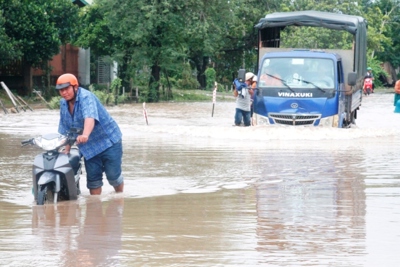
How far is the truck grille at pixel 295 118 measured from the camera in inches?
742

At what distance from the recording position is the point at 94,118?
30.9 ft

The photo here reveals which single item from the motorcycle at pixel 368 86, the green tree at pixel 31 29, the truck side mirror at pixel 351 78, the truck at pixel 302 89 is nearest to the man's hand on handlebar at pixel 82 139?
the truck at pixel 302 89

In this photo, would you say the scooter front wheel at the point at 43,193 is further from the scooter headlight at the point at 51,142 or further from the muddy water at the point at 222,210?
the scooter headlight at the point at 51,142

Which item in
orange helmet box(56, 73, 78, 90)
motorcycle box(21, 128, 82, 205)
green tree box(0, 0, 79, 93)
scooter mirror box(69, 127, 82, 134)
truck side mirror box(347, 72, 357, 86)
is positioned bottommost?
motorcycle box(21, 128, 82, 205)

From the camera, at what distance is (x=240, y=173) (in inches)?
504

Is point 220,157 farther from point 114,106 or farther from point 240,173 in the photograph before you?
point 114,106

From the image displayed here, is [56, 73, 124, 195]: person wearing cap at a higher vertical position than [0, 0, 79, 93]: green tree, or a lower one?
lower

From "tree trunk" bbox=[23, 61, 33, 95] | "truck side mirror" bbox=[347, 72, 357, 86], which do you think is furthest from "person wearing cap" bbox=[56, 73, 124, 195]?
"tree trunk" bbox=[23, 61, 33, 95]

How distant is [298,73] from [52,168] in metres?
10.7

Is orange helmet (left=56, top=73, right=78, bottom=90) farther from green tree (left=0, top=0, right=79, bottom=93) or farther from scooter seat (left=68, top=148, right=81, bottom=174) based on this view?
green tree (left=0, top=0, right=79, bottom=93)

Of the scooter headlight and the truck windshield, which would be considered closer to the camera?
the scooter headlight

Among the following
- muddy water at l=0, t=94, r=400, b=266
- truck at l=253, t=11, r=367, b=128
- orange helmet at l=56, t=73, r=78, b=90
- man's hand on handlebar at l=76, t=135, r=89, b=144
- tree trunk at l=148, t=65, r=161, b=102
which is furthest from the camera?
tree trunk at l=148, t=65, r=161, b=102

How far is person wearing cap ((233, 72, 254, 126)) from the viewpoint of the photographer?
20.3 m

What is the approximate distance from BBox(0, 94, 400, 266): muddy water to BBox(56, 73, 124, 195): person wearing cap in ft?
1.03
